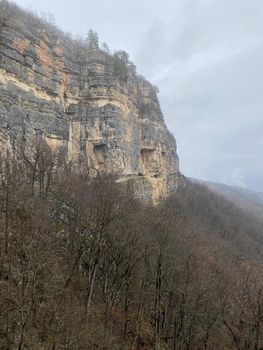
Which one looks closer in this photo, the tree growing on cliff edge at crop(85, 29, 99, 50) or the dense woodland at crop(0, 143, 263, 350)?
the dense woodland at crop(0, 143, 263, 350)

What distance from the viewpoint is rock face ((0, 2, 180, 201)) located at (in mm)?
50906

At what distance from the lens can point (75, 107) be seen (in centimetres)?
6366

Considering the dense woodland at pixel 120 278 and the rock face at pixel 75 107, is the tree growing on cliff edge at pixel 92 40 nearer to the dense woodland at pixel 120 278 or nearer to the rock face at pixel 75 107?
the rock face at pixel 75 107

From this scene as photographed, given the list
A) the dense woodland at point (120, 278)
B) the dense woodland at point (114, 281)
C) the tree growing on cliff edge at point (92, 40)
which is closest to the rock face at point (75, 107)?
the tree growing on cliff edge at point (92, 40)

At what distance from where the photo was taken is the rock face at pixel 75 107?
50.9m

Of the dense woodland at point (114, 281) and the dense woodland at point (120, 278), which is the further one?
the dense woodland at point (120, 278)

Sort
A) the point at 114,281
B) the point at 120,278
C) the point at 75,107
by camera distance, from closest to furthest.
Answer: the point at 114,281, the point at 120,278, the point at 75,107

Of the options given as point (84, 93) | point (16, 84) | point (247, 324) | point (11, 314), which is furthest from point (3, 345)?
point (84, 93)

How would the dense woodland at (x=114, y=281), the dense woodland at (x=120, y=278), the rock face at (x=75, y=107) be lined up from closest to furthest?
the dense woodland at (x=114, y=281), the dense woodland at (x=120, y=278), the rock face at (x=75, y=107)

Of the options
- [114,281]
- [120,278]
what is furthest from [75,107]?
[114,281]

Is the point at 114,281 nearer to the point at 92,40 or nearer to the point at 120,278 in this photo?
the point at 120,278

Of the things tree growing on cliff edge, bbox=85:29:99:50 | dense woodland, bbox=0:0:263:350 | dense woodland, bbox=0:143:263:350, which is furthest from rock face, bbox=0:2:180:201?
dense woodland, bbox=0:143:263:350

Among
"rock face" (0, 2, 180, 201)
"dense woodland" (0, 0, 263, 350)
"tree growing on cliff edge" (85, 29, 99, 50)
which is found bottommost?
"dense woodland" (0, 0, 263, 350)

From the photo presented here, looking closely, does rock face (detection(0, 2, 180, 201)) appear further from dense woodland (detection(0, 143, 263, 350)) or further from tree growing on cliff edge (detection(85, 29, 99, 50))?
dense woodland (detection(0, 143, 263, 350))
